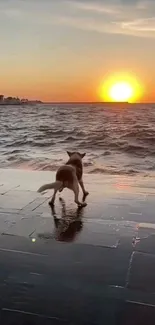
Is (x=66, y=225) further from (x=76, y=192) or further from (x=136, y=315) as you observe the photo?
(x=136, y=315)

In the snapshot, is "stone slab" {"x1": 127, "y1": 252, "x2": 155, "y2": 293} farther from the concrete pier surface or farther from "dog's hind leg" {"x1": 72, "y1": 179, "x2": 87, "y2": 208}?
"dog's hind leg" {"x1": 72, "y1": 179, "x2": 87, "y2": 208}

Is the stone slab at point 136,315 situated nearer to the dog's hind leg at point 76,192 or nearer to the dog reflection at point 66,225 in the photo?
the dog reflection at point 66,225

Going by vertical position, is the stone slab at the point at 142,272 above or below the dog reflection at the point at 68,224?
above

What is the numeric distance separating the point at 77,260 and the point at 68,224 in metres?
1.23

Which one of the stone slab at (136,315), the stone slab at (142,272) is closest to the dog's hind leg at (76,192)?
the stone slab at (142,272)

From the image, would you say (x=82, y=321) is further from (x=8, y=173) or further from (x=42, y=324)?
(x=8, y=173)

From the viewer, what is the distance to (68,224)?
492 centimetres

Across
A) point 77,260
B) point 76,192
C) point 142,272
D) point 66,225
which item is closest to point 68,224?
point 66,225

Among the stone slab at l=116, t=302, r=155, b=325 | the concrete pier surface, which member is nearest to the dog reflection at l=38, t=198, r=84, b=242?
the concrete pier surface

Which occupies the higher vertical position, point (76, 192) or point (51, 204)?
point (76, 192)

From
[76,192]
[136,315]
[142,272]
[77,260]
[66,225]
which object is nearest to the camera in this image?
[136,315]

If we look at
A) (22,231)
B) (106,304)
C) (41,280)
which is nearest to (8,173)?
(22,231)

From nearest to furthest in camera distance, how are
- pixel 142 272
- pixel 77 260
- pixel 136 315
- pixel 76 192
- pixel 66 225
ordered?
1. pixel 136 315
2. pixel 142 272
3. pixel 77 260
4. pixel 66 225
5. pixel 76 192

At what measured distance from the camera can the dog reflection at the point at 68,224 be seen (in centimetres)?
442
